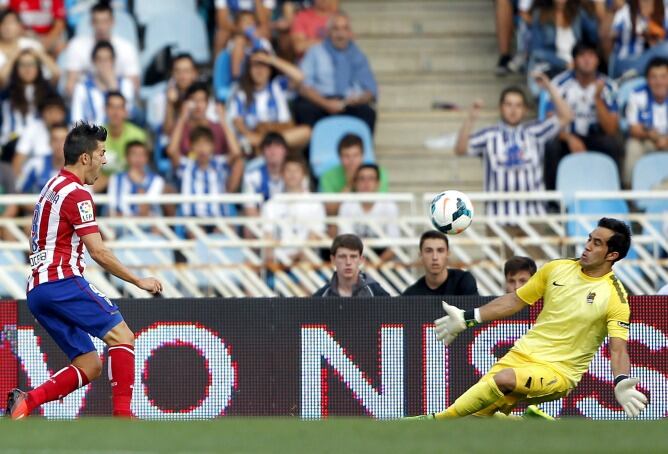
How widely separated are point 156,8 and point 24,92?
2018 mm

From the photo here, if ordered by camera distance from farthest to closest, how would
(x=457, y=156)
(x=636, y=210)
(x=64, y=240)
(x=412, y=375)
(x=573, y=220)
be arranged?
(x=457, y=156), (x=636, y=210), (x=573, y=220), (x=412, y=375), (x=64, y=240)

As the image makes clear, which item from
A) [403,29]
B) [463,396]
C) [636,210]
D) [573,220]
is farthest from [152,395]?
[403,29]

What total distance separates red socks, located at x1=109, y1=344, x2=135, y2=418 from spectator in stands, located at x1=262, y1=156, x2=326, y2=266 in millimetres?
3499

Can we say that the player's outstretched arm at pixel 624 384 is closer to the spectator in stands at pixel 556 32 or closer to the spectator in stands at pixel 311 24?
the spectator in stands at pixel 556 32

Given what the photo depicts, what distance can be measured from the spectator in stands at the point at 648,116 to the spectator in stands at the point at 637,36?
56 centimetres

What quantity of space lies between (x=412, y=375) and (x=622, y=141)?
16.8 ft

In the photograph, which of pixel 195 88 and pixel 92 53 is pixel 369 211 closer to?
pixel 195 88

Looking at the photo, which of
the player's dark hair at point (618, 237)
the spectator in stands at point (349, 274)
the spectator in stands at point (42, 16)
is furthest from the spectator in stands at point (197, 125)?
the player's dark hair at point (618, 237)

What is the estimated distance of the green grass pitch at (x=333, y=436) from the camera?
6.50m

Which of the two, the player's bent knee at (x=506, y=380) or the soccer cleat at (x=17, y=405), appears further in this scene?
the player's bent knee at (x=506, y=380)

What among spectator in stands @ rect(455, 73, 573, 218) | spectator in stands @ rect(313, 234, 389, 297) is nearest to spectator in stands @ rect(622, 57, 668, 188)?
spectator in stands @ rect(455, 73, 573, 218)

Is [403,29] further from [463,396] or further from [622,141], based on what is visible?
[463,396]

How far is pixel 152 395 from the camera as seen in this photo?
10453mm

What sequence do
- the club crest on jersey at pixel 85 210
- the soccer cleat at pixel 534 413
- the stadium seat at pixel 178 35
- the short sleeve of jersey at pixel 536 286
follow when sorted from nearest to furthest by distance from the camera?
1. the club crest on jersey at pixel 85 210
2. the short sleeve of jersey at pixel 536 286
3. the soccer cleat at pixel 534 413
4. the stadium seat at pixel 178 35
